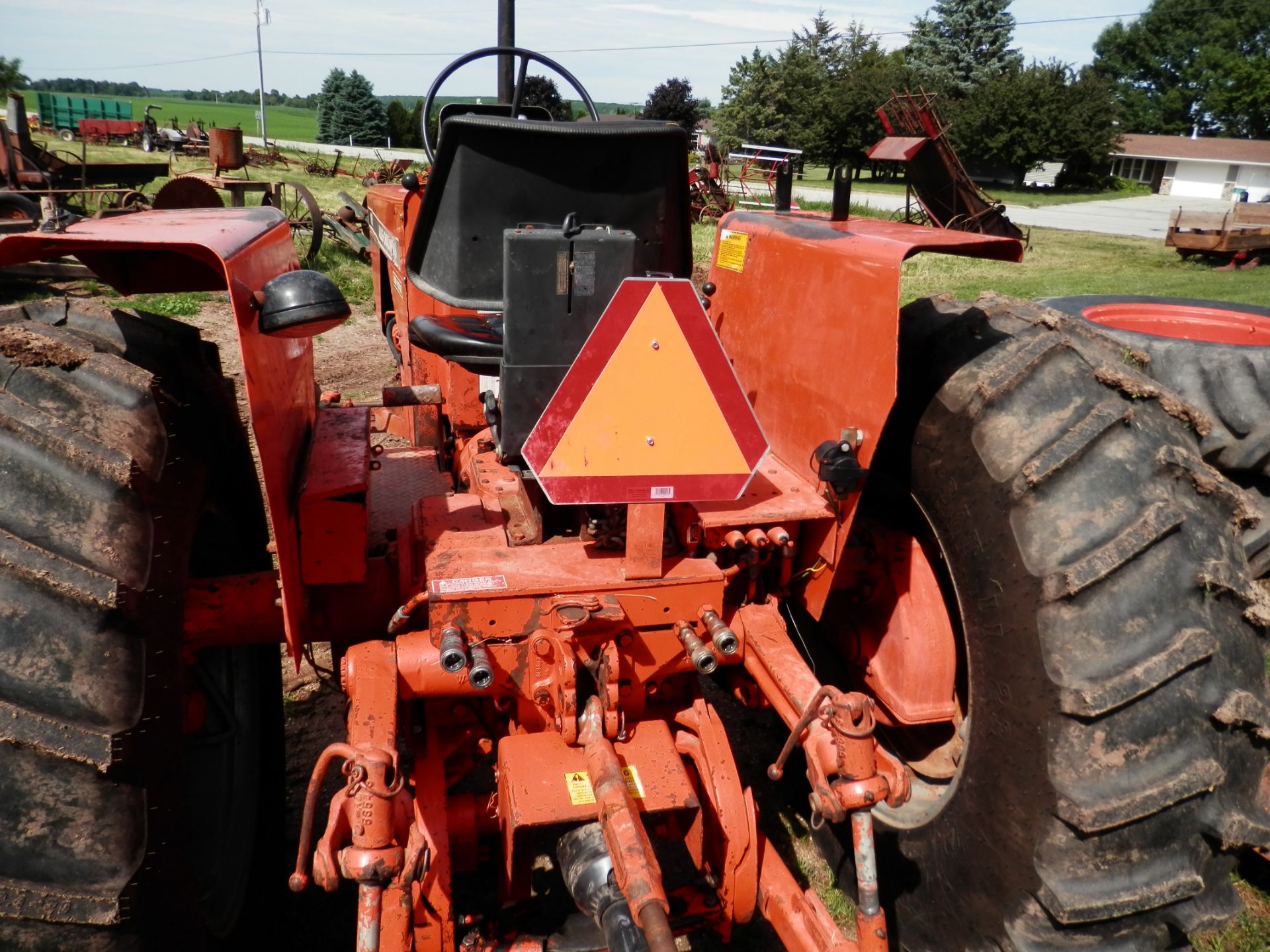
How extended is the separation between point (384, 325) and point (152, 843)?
4.75 m

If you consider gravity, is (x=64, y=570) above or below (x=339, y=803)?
above

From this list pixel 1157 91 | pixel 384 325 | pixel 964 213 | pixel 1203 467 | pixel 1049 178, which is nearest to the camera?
pixel 1203 467

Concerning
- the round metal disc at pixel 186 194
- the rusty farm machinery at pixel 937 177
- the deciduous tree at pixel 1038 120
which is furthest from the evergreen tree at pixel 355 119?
the round metal disc at pixel 186 194

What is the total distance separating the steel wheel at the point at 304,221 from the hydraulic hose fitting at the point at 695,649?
9.22 metres

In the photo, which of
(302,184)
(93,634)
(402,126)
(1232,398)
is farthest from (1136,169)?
(93,634)

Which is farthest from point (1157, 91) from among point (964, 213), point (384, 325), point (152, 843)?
point (152, 843)

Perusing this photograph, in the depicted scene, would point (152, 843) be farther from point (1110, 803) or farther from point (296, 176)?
point (296, 176)

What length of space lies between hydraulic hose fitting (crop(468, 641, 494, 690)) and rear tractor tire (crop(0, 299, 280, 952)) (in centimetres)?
57

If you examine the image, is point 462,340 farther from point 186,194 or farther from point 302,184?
point 302,184

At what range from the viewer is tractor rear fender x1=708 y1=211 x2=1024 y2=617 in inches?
82.8

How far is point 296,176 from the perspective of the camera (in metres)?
22.9

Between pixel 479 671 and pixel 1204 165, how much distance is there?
57.8 metres

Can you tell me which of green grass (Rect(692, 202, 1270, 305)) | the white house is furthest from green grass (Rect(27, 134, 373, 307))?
the white house

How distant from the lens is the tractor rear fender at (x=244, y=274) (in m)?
1.82
